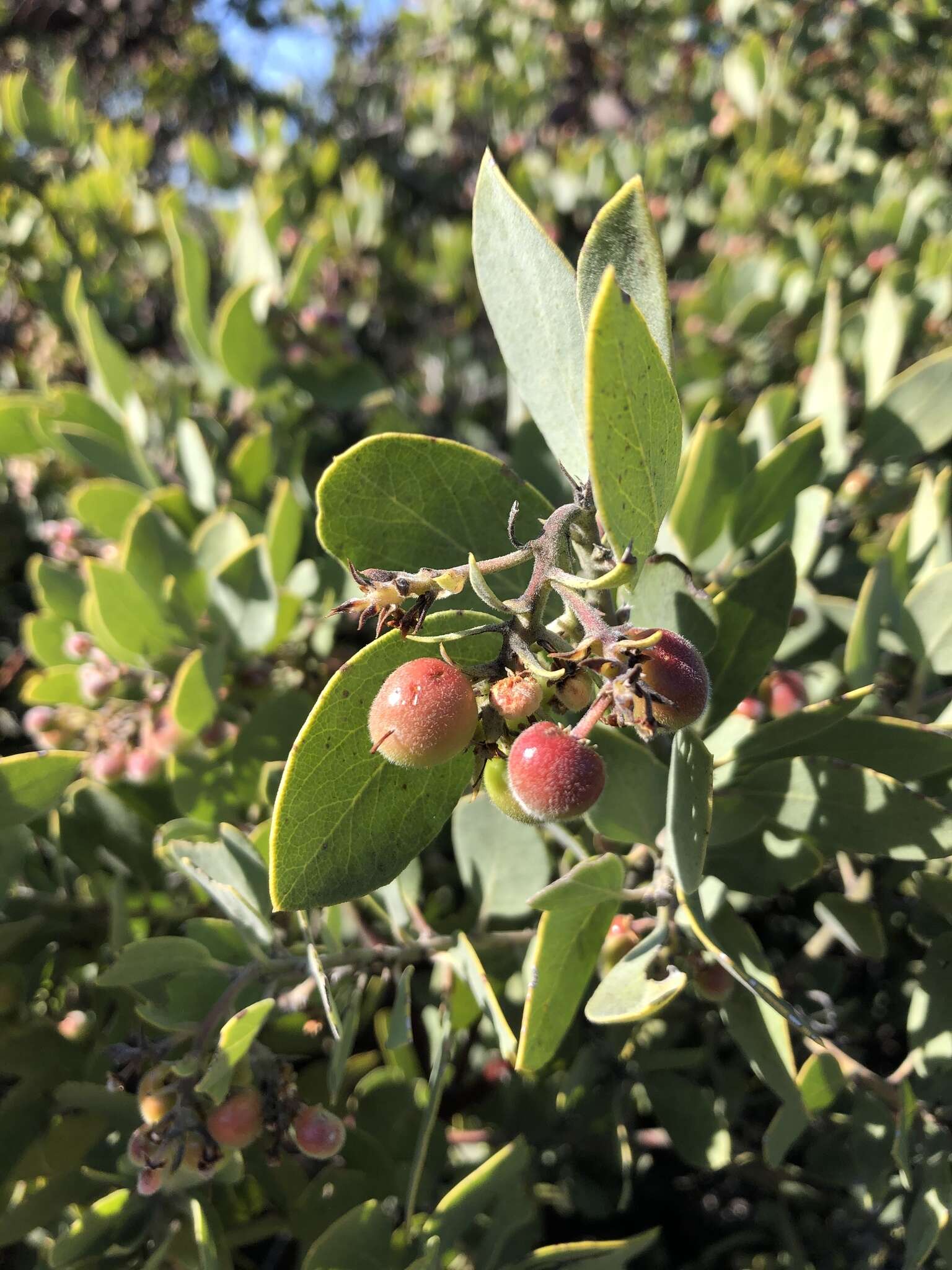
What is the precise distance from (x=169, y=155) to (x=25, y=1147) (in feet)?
15.2

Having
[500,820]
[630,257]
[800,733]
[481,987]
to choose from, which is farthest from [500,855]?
[630,257]

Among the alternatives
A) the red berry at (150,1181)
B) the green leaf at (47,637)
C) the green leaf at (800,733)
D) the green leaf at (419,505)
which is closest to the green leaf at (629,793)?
the green leaf at (800,733)

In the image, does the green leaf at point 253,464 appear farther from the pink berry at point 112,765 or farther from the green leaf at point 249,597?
the pink berry at point 112,765

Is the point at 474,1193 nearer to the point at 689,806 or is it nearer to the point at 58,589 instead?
the point at 689,806

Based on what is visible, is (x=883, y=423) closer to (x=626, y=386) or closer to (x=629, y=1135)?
(x=626, y=386)

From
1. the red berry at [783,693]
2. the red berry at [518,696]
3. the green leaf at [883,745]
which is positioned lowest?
the red berry at [783,693]

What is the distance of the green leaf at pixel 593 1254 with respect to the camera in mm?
1077

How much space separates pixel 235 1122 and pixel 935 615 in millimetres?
1131

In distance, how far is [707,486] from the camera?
1.30 m

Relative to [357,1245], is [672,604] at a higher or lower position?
higher

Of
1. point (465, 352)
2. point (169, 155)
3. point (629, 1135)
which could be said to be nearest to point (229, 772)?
point (629, 1135)

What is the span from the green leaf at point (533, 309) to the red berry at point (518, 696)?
0.26 m

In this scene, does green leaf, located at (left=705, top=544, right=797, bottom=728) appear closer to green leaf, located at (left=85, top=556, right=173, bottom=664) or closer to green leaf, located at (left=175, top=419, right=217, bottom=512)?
green leaf, located at (left=85, top=556, right=173, bottom=664)

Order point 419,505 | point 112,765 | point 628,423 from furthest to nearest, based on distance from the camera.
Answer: point 112,765 → point 419,505 → point 628,423
